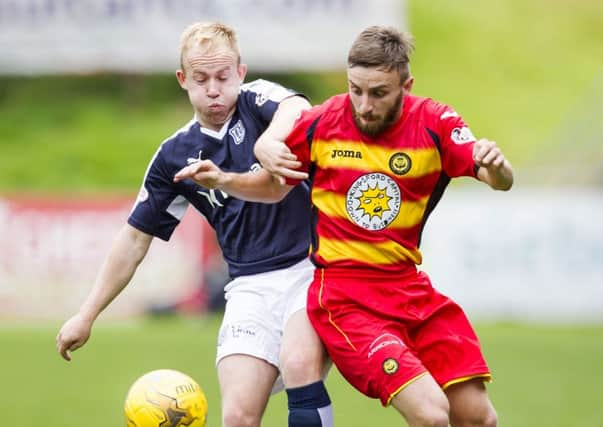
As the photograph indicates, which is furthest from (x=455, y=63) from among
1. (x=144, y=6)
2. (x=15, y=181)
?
(x=15, y=181)

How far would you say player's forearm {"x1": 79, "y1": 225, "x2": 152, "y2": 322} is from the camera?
621 cm

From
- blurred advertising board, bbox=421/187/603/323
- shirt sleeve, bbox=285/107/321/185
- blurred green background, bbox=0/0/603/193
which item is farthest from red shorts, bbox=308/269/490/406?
blurred green background, bbox=0/0/603/193

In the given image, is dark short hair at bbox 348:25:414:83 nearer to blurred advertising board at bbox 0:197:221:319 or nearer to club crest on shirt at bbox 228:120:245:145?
club crest on shirt at bbox 228:120:245:145

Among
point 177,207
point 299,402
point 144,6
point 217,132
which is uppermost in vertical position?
point 144,6

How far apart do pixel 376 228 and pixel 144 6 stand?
16.4m

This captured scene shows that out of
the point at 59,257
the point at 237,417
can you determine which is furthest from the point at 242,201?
the point at 59,257

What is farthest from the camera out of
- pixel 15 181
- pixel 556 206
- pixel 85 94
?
pixel 85 94

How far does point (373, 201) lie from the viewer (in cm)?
544

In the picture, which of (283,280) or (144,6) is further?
(144,6)

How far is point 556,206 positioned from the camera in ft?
49.7

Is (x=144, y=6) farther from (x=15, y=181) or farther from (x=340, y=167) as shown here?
(x=340, y=167)

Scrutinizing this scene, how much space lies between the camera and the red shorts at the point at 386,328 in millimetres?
5348

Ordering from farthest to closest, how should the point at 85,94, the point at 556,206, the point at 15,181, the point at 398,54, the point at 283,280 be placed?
1. the point at 85,94
2. the point at 15,181
3. the point at 556,206
4. the point at 283,280
5. the point at 398,54

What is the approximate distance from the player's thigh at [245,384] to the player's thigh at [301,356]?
247mm
